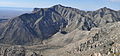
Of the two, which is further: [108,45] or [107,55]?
[108,45]

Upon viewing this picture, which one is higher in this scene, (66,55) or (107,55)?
(107,55)

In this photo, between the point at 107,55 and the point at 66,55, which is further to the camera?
the point at 66,55

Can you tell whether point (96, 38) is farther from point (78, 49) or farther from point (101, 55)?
point (101, 55)

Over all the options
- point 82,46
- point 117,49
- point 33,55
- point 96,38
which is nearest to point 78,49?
point 82,46

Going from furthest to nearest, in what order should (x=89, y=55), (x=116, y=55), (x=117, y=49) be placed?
(x=89, y=55)
(x=117, y=49)
(x=116, y=55)

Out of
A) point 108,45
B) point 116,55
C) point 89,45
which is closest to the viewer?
point 116,55

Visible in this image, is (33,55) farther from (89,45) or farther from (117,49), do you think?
(117,49)

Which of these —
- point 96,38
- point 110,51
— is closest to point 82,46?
point 96,38

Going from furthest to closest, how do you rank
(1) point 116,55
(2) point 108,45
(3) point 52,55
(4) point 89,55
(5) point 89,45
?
1. (3) point 52,55
2. (5) point 89,45
3. (2) point 108,45
4. (4) point 89,55
5. (1) point 116,55

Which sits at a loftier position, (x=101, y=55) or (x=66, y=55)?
(x=101, y=55)
